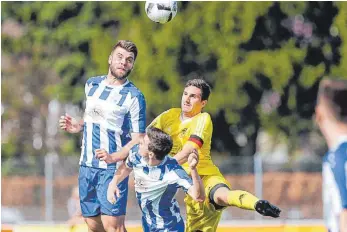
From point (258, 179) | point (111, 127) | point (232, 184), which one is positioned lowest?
point (232, 184)

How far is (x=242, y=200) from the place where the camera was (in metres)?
8.77

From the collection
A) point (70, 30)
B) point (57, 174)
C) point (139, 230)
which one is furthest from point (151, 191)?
Answer: point (70, 30)

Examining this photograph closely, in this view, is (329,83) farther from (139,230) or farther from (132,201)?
(132,201)

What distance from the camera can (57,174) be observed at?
2145 centimetres

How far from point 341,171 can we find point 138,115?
338cm

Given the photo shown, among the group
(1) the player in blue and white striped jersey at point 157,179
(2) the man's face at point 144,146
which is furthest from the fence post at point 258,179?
(2) the man's face at point 144,146

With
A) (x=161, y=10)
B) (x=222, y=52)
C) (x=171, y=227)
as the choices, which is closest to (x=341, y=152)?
(x=171, y=227)

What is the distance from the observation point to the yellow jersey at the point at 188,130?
29.4ft

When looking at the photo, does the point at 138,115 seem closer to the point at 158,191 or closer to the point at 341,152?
the point at 158,191

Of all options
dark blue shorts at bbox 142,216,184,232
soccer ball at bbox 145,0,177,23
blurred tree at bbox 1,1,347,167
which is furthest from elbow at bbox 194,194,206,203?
blurred tree at bbox 1,1,347,167

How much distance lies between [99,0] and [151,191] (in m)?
20.1

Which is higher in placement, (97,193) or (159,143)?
(159,143)

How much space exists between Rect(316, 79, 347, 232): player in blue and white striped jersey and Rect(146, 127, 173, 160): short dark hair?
258cm

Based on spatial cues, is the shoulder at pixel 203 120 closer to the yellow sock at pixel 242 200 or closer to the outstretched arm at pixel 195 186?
the yellow sock at pixel 242 200
